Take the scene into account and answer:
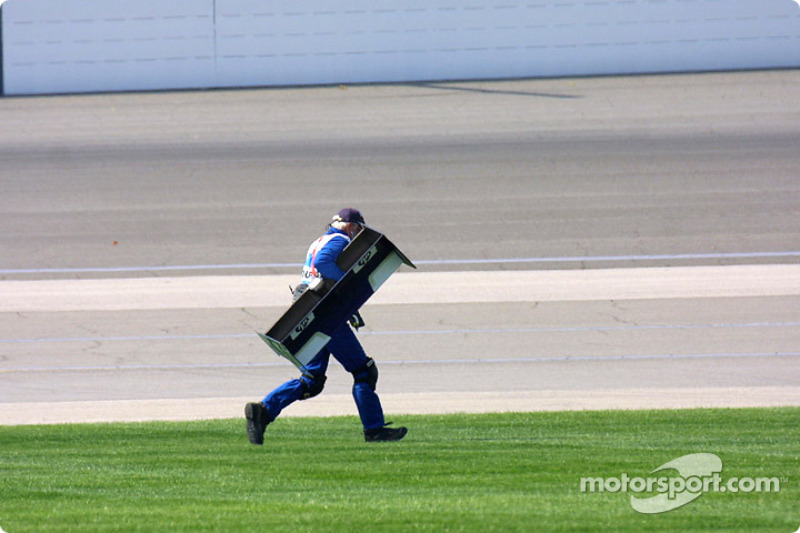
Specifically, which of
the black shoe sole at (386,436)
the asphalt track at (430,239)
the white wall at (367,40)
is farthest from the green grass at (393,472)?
the white wall at (367,40)

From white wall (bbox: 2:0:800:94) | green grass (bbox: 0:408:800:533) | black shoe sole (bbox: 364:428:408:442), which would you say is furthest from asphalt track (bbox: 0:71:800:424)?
black shoe sole (bbox: 364:428:408:442)

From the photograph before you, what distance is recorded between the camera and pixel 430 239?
749 inches

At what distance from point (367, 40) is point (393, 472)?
2507 centimetres

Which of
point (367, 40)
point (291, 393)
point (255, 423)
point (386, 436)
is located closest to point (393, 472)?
point (386, 436)

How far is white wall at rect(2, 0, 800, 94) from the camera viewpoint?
30.3 m

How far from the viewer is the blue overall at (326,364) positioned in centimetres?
794

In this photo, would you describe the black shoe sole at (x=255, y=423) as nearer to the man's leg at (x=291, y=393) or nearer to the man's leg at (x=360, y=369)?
the man's leg at (x=291, y=393)

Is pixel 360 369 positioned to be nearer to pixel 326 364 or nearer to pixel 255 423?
pixel 326 364

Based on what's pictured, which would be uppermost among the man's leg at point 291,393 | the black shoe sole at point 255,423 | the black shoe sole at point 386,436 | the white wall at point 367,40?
the white wall at point 367,40

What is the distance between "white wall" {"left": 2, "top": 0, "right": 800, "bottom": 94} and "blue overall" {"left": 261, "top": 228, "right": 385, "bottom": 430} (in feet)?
77.3

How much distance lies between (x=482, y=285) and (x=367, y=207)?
5.03 m

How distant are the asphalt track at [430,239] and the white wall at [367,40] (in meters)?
0.84

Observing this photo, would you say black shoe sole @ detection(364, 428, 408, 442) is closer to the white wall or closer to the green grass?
the green grass

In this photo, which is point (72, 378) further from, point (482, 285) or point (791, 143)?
point (791, 143)
